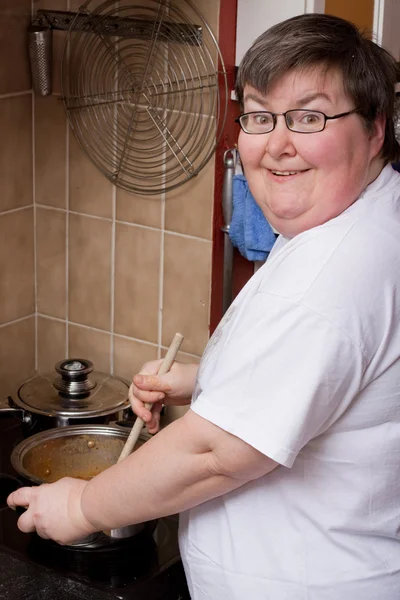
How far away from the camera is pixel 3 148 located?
1780 millimetres

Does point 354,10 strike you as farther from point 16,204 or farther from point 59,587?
point 59,587

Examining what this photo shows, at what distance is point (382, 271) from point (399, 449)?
8.0 inches

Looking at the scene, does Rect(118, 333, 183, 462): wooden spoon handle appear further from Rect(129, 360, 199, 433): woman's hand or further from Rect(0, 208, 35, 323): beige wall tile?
Rect(0, 208, 35, 323): beige wall tile

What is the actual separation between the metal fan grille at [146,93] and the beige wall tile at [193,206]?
0.7 inches

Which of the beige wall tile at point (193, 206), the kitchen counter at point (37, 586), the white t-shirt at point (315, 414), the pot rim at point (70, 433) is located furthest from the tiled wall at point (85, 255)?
the white t-shirt at point (315, 414)

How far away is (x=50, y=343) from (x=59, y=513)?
89 centimetres

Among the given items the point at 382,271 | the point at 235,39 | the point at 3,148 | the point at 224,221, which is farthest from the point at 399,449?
the point at 3,148

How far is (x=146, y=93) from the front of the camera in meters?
1.67

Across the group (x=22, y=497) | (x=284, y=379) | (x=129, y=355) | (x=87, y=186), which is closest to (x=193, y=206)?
(x=87, y=186)

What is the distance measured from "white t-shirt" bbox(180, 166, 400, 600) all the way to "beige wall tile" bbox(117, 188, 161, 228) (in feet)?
2.35

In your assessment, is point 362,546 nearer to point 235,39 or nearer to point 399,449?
point 399,449

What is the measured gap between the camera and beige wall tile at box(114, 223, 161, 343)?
1.78 m

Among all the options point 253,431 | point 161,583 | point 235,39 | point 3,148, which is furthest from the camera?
point 3,148

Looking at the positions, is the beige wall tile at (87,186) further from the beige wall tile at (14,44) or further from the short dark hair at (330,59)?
the short dark hair at (330,59)
